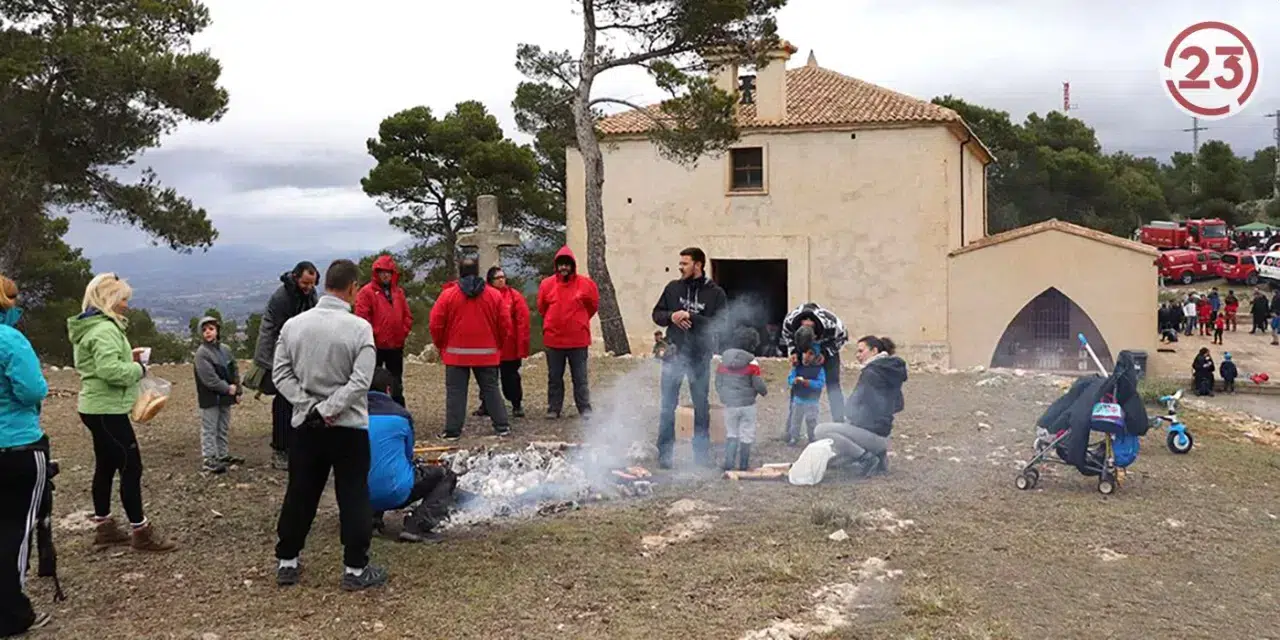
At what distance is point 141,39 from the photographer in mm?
16891

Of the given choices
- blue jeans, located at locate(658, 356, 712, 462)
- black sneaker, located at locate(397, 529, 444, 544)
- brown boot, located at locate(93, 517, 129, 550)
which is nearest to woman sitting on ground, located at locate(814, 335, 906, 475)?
blue jeans, located at locate(658, 356, 712, 462)

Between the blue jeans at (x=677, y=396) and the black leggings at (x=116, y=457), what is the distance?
12.8ft

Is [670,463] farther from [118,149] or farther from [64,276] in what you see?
[64,276]

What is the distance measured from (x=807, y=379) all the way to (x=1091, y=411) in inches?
90.9

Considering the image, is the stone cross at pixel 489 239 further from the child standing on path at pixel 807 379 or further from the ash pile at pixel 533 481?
the child standing on path at pixel 807 379

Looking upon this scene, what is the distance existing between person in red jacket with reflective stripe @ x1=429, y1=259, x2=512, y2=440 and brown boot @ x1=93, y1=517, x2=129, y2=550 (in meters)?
3.45

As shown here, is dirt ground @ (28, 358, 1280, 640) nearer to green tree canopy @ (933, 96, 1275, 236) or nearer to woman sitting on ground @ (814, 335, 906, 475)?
woman sitting on ground @ (814, 335, 906, 475)

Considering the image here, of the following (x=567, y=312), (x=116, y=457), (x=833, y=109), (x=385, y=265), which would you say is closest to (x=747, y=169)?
(x=833, y=109)

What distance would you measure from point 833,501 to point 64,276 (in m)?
26.0

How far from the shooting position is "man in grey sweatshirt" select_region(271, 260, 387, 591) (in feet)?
16.0

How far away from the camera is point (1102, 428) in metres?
7.27

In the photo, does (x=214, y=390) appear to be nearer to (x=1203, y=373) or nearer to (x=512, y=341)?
(x=512, y=341)

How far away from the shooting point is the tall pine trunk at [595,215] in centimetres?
2041

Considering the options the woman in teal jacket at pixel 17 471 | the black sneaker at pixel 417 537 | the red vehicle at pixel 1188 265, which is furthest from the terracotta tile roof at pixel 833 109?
the red vehicle at pixel 1188 265
